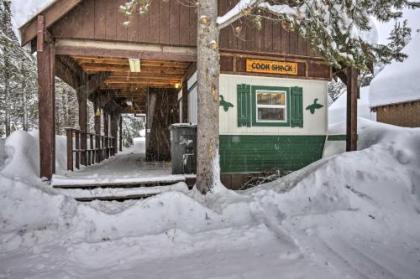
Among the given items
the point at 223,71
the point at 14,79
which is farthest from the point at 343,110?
the point at 14,79

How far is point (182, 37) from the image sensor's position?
8086 millimetres

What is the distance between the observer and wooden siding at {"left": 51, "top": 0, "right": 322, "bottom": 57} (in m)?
7.52

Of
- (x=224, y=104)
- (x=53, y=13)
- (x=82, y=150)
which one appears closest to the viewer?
(x=53, y=13)

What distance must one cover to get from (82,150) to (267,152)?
5.88 metres

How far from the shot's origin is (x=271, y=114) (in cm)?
933

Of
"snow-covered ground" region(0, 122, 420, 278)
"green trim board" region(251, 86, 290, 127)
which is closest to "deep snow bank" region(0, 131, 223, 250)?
"snow-covered ground" region(0, 122, 420, 278)

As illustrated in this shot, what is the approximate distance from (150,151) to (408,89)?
45.1 ft

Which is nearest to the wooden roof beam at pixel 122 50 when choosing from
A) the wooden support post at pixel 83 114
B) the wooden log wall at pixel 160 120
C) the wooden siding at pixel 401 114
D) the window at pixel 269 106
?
the window at pixel 269 106

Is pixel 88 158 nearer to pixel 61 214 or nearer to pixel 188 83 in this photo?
pixel 188 83

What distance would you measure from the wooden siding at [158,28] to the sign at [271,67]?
0.33m

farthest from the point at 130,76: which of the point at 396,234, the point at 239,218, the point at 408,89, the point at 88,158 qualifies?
the point at 408,89

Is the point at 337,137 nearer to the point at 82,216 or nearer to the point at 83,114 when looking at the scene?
the point at 82,216

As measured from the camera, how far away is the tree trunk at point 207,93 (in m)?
6.30

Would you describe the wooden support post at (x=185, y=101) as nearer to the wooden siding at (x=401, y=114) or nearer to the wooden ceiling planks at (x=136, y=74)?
the wooden ceiling planks at (x=136, y=74)
